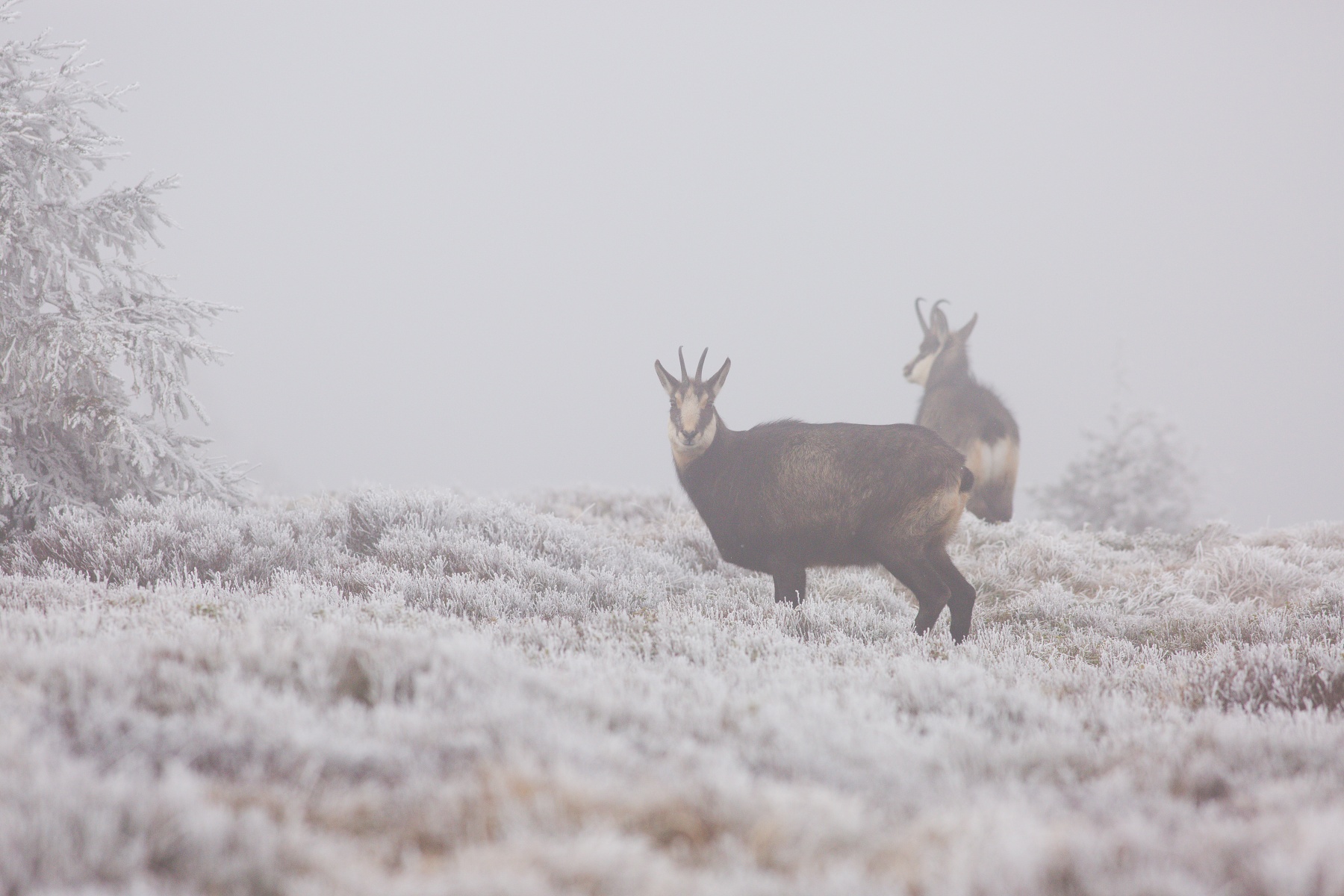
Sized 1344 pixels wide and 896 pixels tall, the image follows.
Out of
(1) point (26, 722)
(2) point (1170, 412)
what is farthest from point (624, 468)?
(1) point (26, 722)

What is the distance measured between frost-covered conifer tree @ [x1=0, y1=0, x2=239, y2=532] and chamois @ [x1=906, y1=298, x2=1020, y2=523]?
9.85 m

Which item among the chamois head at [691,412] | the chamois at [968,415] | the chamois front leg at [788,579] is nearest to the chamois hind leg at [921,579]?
the chamois front leg at [788,579]

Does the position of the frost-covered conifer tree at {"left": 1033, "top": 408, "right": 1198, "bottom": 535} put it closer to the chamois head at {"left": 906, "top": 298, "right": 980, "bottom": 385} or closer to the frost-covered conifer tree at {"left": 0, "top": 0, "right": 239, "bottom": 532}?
the chamois head at {"left": 906, "top": 298, "right": 980, "bottom": 385}

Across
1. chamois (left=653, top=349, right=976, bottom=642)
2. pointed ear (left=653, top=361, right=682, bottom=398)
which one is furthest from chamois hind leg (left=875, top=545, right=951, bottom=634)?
pointed ear (left=653, top=361, right=682, bottom=398)

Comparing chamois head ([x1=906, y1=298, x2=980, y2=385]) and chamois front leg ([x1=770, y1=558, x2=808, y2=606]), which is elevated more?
chamois head ([x1=906, y1=298, x2=980, y2=385])

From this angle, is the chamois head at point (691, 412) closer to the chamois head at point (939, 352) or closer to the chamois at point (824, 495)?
the chamois at point (824, 495)

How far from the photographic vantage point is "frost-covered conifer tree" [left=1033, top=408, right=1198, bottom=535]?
20859mm

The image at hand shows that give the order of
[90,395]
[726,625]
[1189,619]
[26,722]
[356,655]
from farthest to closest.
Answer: [90,395]
[1189,619]
[726,625]
[356,655]
[26,722]

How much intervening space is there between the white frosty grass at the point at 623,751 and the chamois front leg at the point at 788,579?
1.06 metres

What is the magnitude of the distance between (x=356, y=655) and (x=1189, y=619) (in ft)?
22.1

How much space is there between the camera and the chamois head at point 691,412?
759 cm

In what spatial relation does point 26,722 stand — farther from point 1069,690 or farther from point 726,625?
point 1069,690

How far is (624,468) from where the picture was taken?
14075 centimetres

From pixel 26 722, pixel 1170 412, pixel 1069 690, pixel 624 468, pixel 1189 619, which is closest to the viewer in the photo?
pixel 26 722
